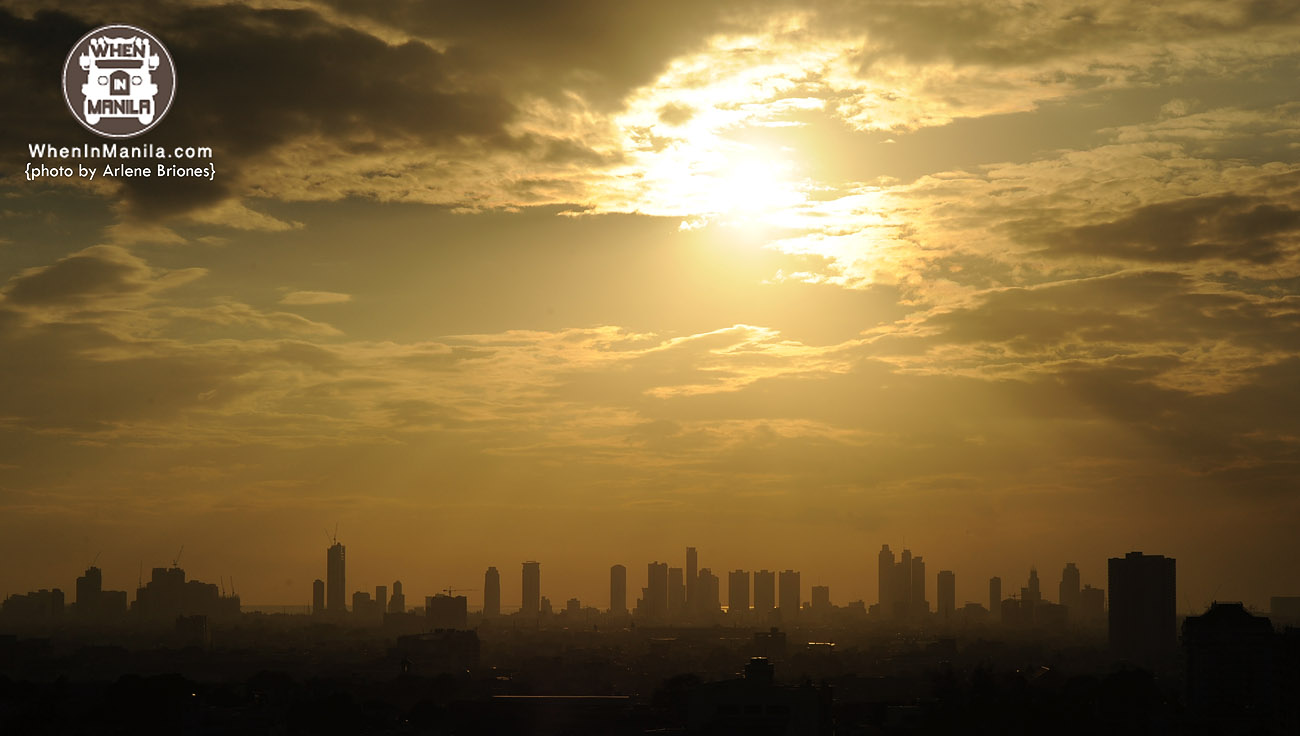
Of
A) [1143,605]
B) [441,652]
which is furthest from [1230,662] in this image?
[441,652]

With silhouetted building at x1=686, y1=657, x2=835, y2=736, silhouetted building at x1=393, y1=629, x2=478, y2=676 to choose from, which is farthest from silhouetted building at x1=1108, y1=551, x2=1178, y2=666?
silhouetted building at x1=686, y1=657, x2=835, y2=736

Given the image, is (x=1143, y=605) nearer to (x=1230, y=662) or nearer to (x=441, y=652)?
(x=1230, y=662)

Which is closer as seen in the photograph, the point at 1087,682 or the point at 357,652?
the point at 1087,682

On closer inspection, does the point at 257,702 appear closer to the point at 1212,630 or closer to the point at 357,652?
the point at 1212,630

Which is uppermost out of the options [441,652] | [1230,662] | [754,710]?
[754,710]

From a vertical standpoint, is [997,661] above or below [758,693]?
below

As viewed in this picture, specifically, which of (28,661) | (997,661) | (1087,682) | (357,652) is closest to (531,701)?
(1087,682)
